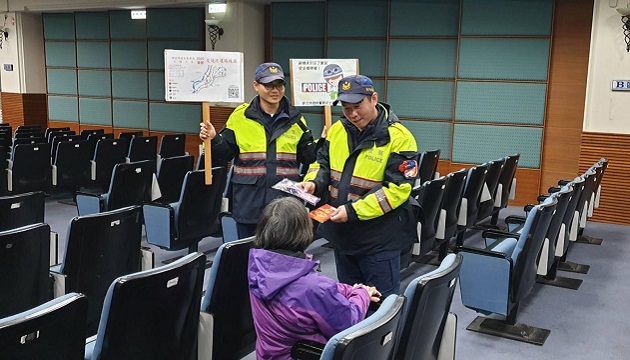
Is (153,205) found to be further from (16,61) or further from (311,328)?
(16,61)

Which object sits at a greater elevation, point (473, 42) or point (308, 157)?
point (473, 42)

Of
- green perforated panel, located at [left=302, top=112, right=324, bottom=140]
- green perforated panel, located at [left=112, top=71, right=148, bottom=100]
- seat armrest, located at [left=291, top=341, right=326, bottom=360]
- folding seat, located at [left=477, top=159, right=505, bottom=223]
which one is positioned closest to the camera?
seat armrest, located at [left=291, top=341, right=326, bottom=360]

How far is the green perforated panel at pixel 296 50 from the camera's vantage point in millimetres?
9906

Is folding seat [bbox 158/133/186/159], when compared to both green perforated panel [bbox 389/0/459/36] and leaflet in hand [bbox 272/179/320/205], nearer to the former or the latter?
green perforated panel [bbox 389/0/459/36]

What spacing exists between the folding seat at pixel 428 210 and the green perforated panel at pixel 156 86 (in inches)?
318

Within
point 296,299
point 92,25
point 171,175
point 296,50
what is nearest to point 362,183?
point 296,299

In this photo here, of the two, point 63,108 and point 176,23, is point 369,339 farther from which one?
point 63,108

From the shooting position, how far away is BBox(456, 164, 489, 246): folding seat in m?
5.41

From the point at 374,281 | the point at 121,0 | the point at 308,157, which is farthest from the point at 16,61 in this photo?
the point at 374,281

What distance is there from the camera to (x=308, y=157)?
12.6ft

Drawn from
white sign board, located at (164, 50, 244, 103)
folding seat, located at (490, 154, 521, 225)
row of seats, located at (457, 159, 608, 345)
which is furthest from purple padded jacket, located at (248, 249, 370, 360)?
folding seat, located at (490, 154, 521, 225)

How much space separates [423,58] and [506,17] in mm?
1328

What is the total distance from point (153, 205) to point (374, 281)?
2.26 meters

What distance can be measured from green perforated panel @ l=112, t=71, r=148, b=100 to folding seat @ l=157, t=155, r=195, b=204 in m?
6.46
